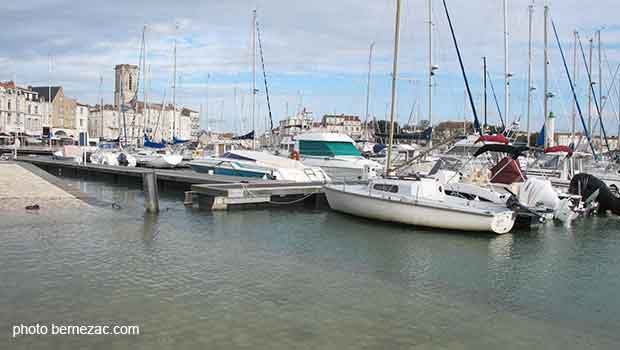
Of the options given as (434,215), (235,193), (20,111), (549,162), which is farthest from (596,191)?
(20,111)

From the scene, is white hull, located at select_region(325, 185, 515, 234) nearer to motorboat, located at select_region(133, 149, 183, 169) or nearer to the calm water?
the calm water

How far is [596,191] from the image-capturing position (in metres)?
22.5

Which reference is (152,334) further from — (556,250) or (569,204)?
(569,204)

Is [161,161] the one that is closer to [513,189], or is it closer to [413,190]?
[413,190]

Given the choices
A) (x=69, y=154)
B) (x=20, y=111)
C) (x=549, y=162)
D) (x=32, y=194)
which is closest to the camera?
(x=32, y=194)

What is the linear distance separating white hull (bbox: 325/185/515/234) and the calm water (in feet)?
1.09

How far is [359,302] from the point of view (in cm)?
991

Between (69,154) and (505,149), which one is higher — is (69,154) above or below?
below

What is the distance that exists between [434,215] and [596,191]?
31.9ft

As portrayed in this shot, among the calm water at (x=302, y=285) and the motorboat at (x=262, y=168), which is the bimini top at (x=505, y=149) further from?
the motorboat at (x=262, y=168)

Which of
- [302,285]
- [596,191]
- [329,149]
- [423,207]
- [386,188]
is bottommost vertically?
[302,285]

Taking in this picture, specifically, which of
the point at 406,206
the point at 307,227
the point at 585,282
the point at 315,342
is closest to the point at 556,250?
the point at 585,282

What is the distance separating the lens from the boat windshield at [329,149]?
3778cm

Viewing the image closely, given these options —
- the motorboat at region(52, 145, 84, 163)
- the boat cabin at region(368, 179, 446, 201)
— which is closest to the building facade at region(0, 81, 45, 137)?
the motorboat at region(52, 145, 84, 163)
